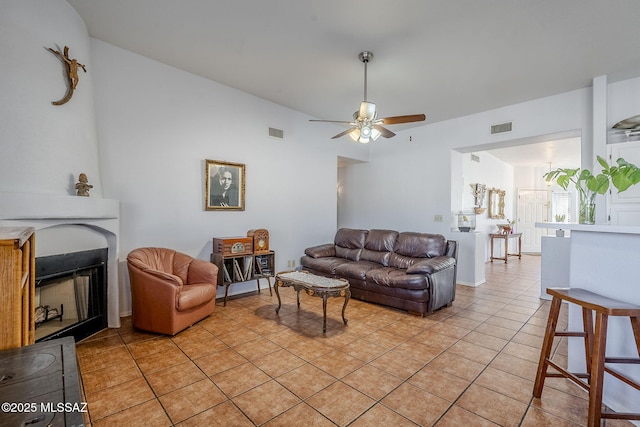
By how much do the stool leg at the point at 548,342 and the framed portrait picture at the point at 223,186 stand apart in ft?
12.8

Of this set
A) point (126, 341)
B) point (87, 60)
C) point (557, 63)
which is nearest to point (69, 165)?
point (87, 60)

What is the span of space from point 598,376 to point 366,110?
285 centimetres

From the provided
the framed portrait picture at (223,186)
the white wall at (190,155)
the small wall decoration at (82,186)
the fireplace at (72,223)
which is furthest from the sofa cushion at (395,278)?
the small wall decoration at (82,186)

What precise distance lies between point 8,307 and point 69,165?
223 cm

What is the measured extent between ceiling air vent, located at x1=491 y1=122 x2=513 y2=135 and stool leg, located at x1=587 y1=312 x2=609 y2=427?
13.4ft

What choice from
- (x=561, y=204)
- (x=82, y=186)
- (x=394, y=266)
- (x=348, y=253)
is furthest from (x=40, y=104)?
(x=561, y=204)

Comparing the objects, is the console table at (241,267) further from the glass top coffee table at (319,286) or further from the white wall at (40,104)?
the white wall at (40,104)

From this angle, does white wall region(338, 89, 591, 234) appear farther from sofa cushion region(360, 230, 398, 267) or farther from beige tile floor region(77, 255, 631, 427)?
beige tile floor region(77, 255, 631, 427)

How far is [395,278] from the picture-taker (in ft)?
12.7

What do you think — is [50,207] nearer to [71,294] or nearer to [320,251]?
[71,294]

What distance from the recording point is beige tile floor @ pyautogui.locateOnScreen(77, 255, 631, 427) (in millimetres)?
1896

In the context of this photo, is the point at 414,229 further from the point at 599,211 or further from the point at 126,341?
the point at 126,341

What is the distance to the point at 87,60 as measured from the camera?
3.06 meters

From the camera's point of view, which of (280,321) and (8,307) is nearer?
(8,307)
